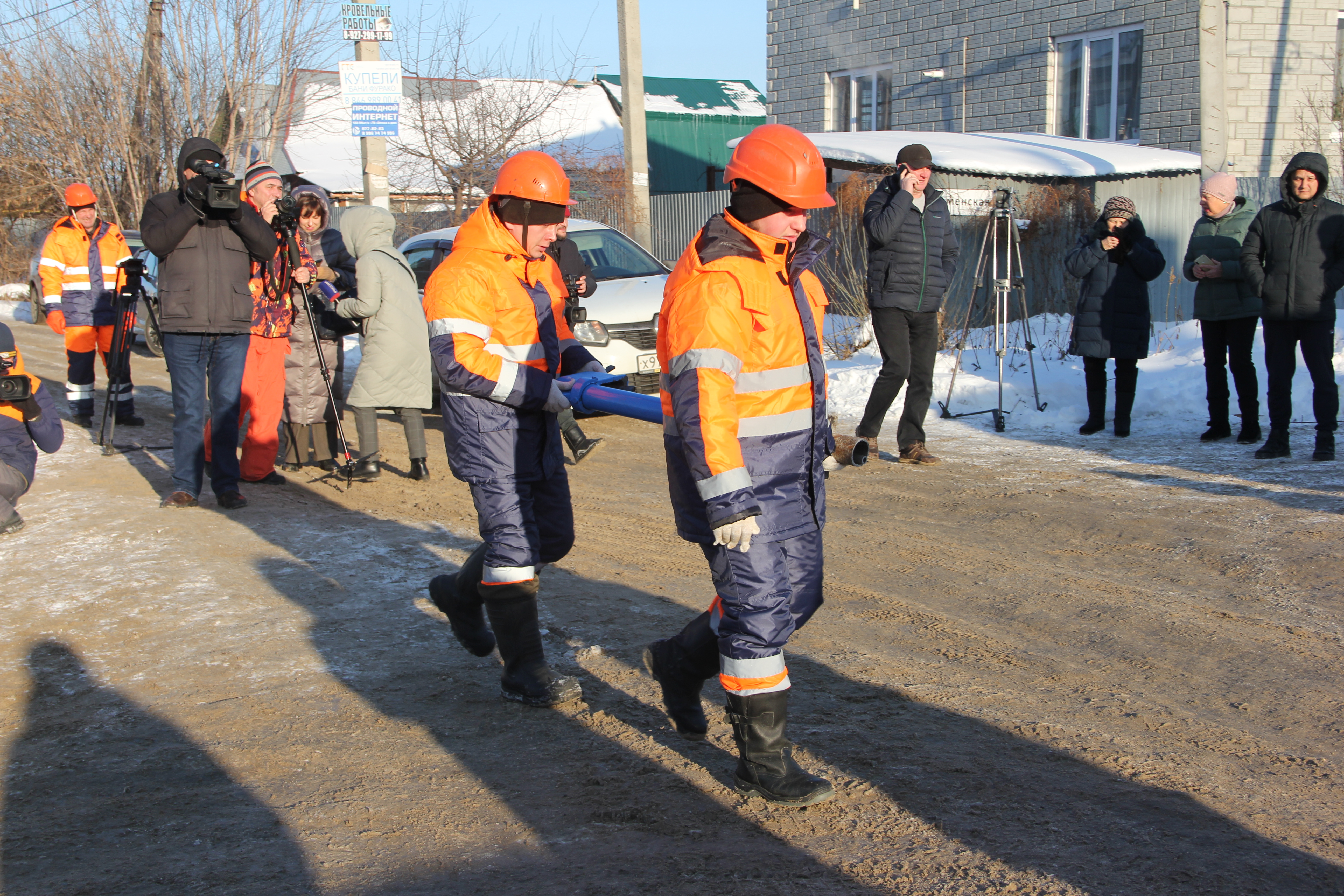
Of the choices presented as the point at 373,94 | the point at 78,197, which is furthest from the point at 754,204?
the point at 373,94

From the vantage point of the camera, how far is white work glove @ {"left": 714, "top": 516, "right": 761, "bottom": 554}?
3.01 m

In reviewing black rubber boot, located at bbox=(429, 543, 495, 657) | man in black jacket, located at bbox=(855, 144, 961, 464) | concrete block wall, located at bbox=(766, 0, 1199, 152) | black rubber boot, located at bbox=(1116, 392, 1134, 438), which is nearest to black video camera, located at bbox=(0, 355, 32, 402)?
black rubber boot, located at bbox=(429, 543, 495, 657)

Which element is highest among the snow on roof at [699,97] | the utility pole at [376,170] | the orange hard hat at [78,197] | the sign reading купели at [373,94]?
the snow on roof at [699,97]

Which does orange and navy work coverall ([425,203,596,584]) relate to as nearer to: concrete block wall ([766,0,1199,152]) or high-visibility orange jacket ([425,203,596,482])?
high-visibility orange jacket ([425,203,596,482])

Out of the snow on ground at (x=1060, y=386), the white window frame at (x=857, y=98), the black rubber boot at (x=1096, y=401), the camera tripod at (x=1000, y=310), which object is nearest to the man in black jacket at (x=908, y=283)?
the camera tripod at (x=1000, y=310)

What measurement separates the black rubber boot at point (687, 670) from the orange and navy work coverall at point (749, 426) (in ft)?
0.55

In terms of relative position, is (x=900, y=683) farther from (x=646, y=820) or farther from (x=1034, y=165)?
(x=1034, y=165)

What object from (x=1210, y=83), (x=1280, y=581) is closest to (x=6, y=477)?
(x=1280, y=581)

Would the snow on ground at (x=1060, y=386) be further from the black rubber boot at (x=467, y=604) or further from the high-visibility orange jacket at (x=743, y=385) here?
the high-visibility orange jacket at (x=743, y=385)

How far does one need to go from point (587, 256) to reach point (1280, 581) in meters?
7.42

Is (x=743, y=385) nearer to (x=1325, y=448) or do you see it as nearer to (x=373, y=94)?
(x=1325, y=448)

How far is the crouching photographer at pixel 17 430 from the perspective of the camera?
6121mm

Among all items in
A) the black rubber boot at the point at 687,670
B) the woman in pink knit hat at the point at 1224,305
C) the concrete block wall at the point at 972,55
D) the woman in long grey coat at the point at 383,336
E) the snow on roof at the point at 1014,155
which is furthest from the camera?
the concrete block wall at the point at 972,55

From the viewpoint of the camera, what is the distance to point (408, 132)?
25.1m
